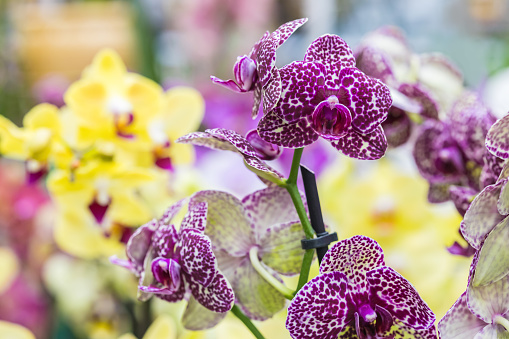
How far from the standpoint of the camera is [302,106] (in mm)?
223

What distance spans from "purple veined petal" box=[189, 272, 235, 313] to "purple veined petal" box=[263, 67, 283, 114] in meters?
0.06

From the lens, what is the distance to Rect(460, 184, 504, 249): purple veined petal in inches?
8.5

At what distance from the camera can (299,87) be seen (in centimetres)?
22

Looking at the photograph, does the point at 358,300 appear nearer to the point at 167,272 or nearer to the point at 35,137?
the point at 167,272

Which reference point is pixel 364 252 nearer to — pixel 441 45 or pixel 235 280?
pixel 235 280

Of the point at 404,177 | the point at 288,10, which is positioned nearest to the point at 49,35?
the point at 288,10

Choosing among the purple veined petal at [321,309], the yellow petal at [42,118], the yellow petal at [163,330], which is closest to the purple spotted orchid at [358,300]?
the purple veined petal at [321,309]

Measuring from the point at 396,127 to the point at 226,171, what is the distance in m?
0.45

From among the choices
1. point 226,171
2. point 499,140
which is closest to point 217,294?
point 499,140

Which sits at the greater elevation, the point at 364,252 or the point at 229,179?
the point at 364,252

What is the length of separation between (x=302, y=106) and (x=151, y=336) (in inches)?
6.1

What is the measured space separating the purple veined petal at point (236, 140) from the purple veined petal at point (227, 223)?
1.7 inches

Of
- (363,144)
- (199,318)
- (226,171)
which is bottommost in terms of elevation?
(226,171)

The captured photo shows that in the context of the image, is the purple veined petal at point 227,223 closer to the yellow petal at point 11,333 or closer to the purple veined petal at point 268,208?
the purple veined petal at point 268,208
